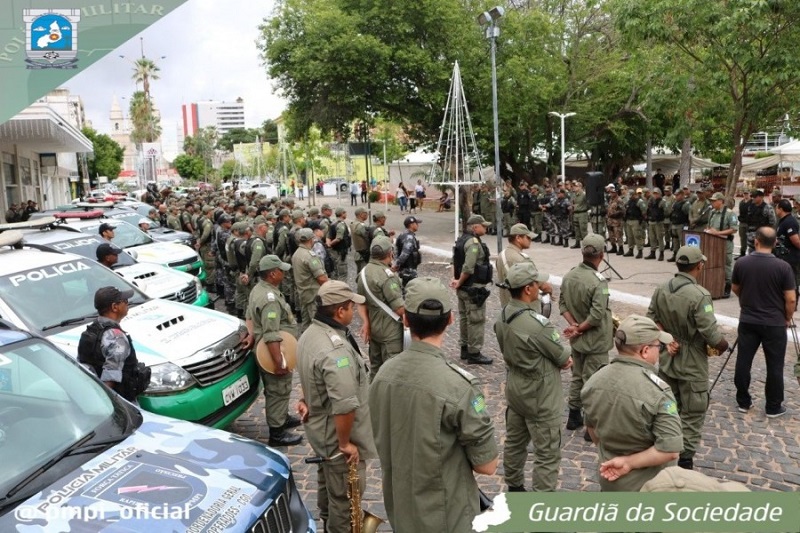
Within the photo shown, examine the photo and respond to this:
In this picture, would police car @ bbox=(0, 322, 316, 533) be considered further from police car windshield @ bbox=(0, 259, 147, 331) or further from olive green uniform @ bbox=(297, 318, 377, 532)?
police car windshield @ bbox=(0, 259, 147, 331)

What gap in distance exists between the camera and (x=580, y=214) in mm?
18391

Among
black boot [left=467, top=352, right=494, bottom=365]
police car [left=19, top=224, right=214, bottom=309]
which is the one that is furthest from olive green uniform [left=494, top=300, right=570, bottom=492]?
police car [left=19, top=224, right=214, bottom=309]

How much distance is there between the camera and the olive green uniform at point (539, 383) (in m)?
4.70

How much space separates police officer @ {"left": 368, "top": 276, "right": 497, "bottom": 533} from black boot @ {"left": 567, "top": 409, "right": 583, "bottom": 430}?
A: 132 inches

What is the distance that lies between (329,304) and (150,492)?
62.0 inches

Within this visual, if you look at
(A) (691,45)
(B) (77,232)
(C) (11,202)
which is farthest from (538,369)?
(C) (11,202)

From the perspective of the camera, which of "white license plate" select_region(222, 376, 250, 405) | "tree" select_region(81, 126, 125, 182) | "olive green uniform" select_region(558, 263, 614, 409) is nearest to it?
"white license plate" select_region(222, 376, 250, 405)

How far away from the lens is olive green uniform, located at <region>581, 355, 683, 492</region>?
11.4 feet

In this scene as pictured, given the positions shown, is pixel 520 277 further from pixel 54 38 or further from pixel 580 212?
pixel 580 212

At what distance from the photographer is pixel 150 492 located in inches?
118

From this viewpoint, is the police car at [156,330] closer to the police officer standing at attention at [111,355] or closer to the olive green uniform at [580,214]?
the police officer standing at attention at [111,355]

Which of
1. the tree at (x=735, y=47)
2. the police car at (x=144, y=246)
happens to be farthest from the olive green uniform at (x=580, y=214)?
the police car at (x=144, y=246)

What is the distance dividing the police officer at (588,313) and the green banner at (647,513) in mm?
3700

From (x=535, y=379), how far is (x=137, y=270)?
6715 millimetres
